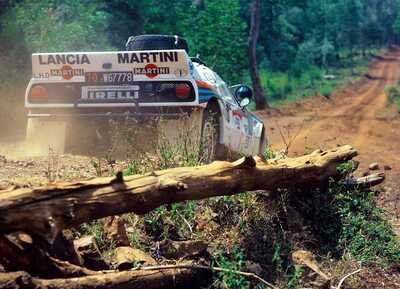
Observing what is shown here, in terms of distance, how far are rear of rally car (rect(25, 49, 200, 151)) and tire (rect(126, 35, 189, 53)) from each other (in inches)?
55.9

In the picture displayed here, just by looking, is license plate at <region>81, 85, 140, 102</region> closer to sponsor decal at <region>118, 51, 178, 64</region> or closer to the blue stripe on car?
sponsor decal at <region>118, 51, 178, 64</region>

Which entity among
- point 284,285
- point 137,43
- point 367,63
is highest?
point 137,43

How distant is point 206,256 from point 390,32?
281ft

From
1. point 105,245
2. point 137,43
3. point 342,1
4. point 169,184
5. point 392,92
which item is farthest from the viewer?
point 342,1

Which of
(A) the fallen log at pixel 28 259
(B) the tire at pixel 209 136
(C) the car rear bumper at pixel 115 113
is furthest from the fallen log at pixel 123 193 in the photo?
A: (C) the car rear bumper at pixel 115 113

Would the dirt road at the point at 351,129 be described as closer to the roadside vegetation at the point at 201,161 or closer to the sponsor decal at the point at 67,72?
the roadside vegetation at the point at 201,161

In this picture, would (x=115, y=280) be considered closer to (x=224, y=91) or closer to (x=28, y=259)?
(x=28, y=259)

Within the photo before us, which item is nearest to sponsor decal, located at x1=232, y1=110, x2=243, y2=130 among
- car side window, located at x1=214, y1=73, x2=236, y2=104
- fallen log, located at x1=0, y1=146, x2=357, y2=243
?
car side window, located at x1=214, y1=73, x2=236, y2=104

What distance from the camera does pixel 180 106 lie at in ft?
25.2

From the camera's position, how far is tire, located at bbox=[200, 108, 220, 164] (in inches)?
279

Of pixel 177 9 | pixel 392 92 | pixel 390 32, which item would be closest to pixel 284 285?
pixel 177 9

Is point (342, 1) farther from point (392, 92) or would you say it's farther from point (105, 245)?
point (105, 245)

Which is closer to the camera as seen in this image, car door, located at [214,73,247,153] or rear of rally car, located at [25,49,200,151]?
rear of rally car, located at [25,49,200,151]

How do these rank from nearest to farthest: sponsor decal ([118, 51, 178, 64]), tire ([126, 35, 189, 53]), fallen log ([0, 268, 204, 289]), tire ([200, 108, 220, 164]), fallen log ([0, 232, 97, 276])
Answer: fallen log ([0, 268, 204, 289]), fallen log ([0, 232, 97, 276]), tire ([200, 108, 220, 164]), sponsor decal ([118, 51, 178, 64]), tire ([126, 35, 189, 53])
